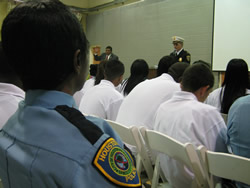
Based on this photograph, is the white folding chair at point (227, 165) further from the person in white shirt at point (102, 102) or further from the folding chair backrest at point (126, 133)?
the person in white shirt at point (102, 102)

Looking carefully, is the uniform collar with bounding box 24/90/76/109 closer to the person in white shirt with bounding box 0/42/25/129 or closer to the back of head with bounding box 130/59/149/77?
the person in white shirt with bounding box 0/42/25/129

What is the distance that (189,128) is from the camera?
154 cm

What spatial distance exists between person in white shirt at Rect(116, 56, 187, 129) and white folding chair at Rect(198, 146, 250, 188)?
88cm

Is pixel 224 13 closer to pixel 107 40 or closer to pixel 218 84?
pixel 218 84

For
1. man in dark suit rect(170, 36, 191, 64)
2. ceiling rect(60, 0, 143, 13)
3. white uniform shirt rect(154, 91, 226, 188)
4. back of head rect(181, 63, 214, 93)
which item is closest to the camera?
white uniform shirt rect(154, 91, 226, 188)

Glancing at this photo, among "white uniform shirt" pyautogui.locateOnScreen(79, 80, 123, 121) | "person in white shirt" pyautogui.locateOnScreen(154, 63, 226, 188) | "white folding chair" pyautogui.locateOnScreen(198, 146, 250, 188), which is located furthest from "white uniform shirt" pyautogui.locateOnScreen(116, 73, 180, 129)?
"white folding chair" pyautogui.locateOnScreen(198, 146, 250, 188)

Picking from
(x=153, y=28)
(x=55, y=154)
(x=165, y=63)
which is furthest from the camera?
(x=153, y=28)

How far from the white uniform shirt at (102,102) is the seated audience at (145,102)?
0.20m

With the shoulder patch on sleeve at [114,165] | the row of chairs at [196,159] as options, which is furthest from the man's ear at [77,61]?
the row of chairs at [196,159]

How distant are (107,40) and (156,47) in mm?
2643

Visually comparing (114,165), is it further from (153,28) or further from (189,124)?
(153,28)

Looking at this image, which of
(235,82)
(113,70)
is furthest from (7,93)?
(235,82)

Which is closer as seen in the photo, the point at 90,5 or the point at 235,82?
the point at 235,82

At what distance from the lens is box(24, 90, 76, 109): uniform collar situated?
22.7 inches
